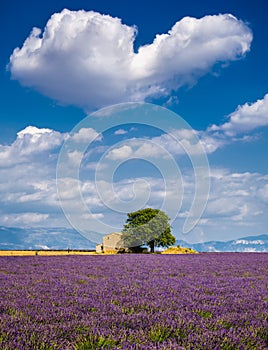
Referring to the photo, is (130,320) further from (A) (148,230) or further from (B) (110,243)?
(B) (110,243)

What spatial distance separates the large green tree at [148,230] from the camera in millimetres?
47562

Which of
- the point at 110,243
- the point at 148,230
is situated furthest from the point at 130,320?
the point at 110,243

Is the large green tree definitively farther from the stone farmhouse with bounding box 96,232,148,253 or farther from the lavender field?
the lavender field

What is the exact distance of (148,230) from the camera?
48.0 metres

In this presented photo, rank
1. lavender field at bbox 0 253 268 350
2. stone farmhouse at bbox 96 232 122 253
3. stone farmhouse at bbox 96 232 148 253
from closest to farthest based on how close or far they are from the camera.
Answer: lavender field at bbox 0 253 268 350, stone farmhouse at bbox 96 232 148 253, stone farmhouse at bbox 96 232 122 253

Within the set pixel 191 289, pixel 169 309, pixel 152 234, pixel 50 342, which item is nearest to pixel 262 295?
A: pixel 191 289

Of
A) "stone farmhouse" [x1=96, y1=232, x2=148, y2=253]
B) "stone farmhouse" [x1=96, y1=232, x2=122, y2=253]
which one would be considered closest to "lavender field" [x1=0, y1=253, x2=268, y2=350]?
"stone farmhouse" [x1=96, y1=232, x2=148, y2=253]

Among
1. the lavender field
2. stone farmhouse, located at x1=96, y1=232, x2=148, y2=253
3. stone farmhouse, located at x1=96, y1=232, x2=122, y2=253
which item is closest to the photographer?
the lavender field

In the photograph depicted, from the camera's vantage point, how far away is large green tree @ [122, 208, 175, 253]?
4756 cm

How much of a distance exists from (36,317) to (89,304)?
133 cm

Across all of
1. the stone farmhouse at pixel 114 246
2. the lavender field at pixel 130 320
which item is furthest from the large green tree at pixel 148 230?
the lavender field at pixel 130 320

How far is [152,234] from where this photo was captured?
158 ft

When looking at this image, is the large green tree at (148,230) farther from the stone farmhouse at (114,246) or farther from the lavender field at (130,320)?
the lavender field at (130,320)

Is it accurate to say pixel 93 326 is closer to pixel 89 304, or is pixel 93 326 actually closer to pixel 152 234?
pixel 89 304
